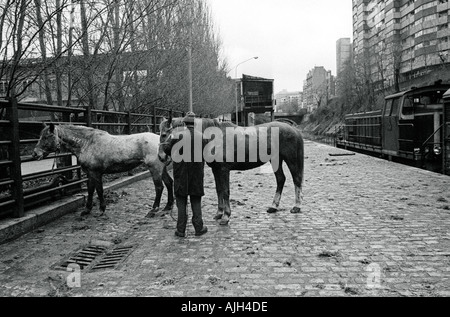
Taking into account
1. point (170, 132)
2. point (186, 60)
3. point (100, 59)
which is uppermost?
point (186, 60)

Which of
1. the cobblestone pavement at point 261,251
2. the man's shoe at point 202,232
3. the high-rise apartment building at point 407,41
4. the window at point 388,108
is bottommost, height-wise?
the cobblestone pavement at point 261,251

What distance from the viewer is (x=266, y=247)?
5.22 m

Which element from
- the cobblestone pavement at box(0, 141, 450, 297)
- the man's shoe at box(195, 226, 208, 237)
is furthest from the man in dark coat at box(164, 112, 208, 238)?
the cobblestone pavement at box(0, 141, 450, 297)

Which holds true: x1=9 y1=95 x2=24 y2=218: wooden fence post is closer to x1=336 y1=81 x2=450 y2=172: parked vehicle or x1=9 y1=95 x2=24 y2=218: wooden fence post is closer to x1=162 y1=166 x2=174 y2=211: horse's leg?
x1=162 y1=166 x2=174 y2=211: horse's leg

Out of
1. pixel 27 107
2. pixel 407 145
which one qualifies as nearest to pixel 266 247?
pixel 27 107

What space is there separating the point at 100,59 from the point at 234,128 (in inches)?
270

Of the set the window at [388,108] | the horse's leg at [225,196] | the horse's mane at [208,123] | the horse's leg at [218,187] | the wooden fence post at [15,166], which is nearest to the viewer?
the horse's mane at [208,123]

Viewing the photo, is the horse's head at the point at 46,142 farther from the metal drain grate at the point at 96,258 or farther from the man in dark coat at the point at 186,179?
the man in dark coat at the point at 186,179

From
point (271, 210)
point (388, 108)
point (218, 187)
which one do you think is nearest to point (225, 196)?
point (218, 187)

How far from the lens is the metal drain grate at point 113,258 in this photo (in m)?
4.66

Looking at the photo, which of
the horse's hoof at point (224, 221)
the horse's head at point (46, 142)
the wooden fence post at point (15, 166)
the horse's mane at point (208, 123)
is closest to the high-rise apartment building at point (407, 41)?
the horse's mane at point (208, 123)

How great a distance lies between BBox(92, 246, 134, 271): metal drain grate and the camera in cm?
466

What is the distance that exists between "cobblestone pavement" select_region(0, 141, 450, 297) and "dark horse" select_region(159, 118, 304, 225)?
53 cm
